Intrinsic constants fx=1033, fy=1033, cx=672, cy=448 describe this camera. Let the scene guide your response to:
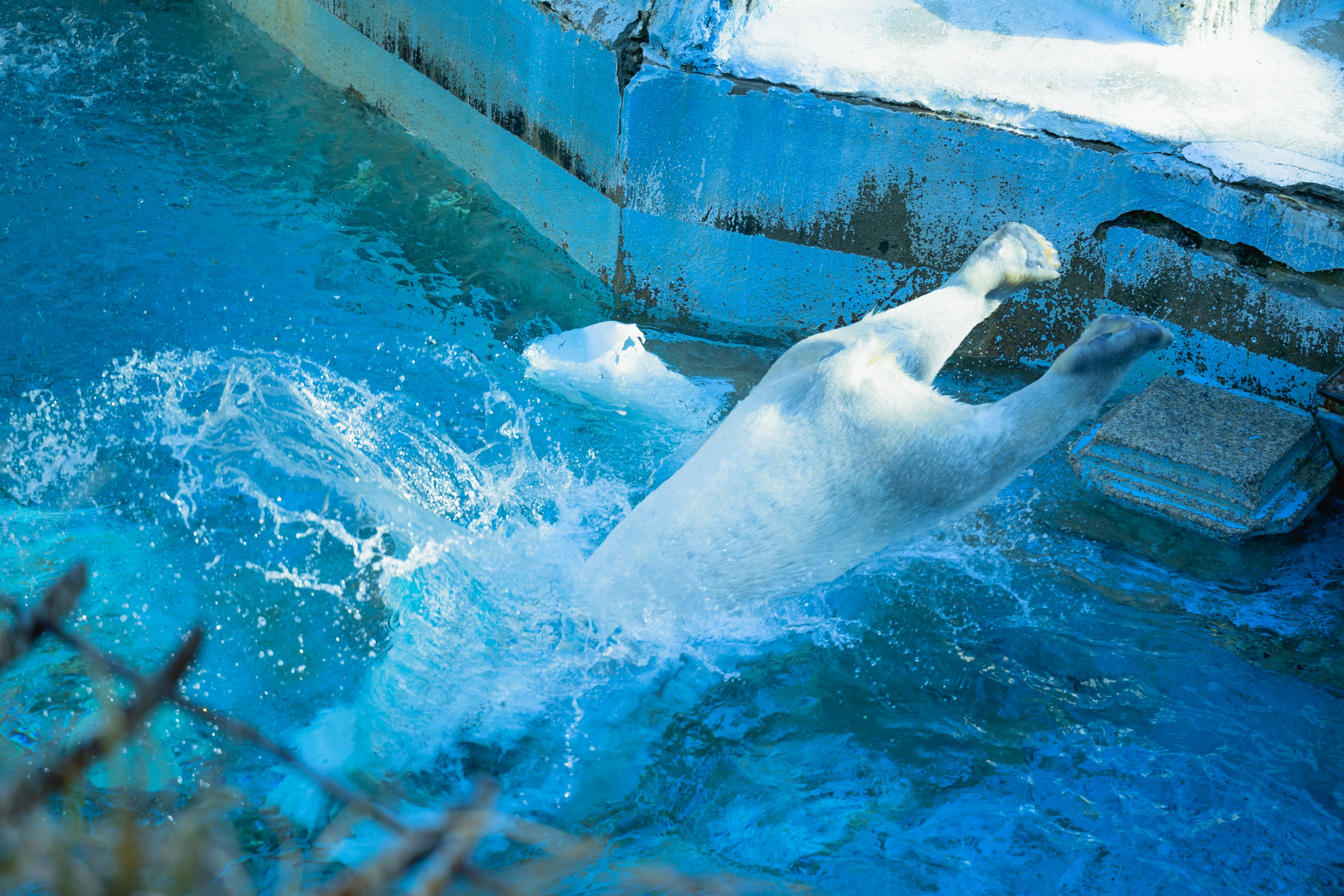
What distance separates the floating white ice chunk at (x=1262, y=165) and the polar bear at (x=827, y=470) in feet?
4.31

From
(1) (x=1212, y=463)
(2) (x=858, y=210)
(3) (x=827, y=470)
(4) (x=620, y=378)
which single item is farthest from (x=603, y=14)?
(1) (x=1212, y=463)

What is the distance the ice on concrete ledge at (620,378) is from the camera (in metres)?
4.57

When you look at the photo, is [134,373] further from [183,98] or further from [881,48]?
[881,48]

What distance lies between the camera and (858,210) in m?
4.85

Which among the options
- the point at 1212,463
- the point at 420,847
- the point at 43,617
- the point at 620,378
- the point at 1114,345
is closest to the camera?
the point at 420,847

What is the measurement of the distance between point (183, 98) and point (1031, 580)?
18.8ft

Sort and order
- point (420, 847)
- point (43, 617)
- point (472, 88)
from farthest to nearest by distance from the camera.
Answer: point (472, 88) < point (43, 617) < point (420, 847)

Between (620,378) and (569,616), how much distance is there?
1588 millimetres

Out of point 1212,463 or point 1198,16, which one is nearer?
point 1212,463

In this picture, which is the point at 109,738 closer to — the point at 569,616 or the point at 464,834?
the point at 464,834

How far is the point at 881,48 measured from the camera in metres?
4.82

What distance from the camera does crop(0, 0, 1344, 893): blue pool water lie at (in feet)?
9.67

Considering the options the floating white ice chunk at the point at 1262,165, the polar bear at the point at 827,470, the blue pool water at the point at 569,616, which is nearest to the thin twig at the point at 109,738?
the blue pool water at the point at 569,616

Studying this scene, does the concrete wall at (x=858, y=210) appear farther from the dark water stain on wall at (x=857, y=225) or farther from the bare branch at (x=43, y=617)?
the bare branch at (x=43, y=617)
